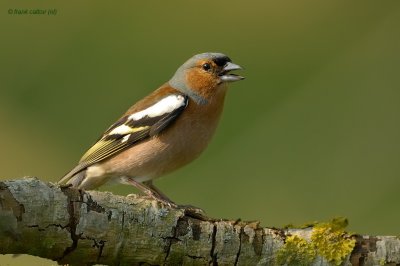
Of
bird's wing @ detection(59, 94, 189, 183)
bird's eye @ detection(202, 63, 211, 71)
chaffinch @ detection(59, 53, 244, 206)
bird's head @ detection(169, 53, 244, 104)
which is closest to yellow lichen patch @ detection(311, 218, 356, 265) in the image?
chaffinch @ detection(59, 53, 244, 206)

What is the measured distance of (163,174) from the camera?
3.84 m

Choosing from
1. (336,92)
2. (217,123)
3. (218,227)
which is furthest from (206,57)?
(218,227)

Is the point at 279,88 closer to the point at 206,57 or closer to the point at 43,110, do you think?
the point at 206,57

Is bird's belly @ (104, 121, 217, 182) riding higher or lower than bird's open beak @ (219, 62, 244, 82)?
lower

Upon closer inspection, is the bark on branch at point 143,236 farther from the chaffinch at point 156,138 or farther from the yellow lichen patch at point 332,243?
the chaffinch at point 156,138

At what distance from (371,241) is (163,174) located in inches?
48.1

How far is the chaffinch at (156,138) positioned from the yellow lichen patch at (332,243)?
97 centimetres

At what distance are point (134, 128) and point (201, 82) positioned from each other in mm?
413

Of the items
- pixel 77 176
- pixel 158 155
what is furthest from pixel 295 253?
pixel 77 176

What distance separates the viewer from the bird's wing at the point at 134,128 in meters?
3.82

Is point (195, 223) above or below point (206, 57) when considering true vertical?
below

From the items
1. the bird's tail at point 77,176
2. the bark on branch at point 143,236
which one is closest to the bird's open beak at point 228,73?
the bird's tail at point 77,176

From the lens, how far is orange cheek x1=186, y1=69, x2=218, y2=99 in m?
4.04

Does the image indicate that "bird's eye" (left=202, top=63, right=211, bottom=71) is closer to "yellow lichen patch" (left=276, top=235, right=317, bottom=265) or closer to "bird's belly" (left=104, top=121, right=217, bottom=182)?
"bird's belly" (left=104, top=121, right=217, bottom=182)
